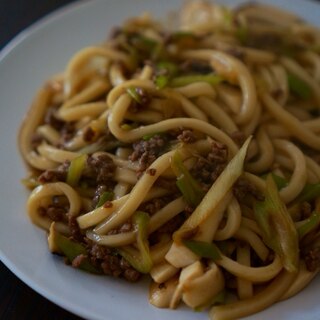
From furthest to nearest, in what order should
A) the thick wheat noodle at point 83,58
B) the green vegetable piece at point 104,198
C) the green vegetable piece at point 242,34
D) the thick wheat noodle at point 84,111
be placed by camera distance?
the green vegetable piece at point 242,34 < the thick wheat noodle at point 83,58 < the thick wheat noodle at point 84,111 < the green vegetable piece at point 104,198

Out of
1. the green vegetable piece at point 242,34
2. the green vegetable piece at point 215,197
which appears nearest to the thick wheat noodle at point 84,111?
the green vegetable piece at point 215,197

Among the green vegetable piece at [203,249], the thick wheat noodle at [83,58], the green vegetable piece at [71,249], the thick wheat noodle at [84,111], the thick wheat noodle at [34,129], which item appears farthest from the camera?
the thick wheat noodle at [83,58]

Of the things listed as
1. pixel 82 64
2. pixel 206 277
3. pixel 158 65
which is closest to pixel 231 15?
pixel 158 65

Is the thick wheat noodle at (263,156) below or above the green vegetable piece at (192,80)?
below

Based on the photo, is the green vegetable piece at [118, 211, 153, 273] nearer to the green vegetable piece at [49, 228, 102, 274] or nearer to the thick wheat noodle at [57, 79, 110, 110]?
the green vegetable piece at [49, 228, 102, 274]

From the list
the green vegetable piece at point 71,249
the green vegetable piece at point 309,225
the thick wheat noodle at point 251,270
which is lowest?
the green vegetable piece at point 309,225

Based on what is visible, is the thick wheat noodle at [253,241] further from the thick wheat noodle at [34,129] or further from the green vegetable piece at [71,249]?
the thick wheat noodle at [34,129]

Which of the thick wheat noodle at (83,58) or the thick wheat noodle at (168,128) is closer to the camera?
the thick wheat noodle at (168,128)
